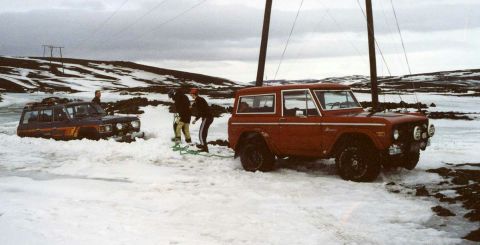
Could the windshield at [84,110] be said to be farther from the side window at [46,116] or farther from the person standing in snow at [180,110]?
the person standing in snow at [180,110]

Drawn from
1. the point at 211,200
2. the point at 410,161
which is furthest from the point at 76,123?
the point at 410,161

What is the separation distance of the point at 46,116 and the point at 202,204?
10.1 metres

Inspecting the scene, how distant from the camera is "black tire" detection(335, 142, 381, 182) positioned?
28.9 feet

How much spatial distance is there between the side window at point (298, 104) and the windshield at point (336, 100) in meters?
0.22

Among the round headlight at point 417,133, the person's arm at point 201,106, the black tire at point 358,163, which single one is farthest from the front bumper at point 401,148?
the person's arm at point 201,106

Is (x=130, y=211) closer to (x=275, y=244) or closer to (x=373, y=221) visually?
(x=275, y=244)

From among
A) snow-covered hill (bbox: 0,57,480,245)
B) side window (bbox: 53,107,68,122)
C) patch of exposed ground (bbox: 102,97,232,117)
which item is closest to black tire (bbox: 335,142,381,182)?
snow-covered hill (bbox: 0,57,480,245)

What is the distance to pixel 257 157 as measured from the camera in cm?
1059

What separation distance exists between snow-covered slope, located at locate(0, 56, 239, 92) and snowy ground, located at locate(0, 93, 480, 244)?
66.1m

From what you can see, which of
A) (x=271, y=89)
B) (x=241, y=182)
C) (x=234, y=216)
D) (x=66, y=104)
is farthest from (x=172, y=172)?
(x=66, y=104)

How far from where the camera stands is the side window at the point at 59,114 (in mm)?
15056

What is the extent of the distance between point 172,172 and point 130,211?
3.52 meters

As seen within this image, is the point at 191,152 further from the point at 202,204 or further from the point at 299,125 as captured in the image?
the point at 202,204

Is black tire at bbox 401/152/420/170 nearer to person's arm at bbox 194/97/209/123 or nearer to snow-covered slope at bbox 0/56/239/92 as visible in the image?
person's arm at bbox 194/97/209/123
